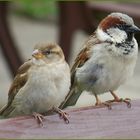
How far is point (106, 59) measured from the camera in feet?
15.1

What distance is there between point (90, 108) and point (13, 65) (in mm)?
5289

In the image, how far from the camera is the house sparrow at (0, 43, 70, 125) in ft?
12.9

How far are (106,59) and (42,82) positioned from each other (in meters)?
0.75

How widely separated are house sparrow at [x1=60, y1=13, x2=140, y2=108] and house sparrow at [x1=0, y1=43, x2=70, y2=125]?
466 millimetres

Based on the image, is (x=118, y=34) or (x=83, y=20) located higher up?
(x=118, y=34)

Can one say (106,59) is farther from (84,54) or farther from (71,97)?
(71,97)

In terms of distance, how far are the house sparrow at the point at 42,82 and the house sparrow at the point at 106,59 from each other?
0.47 meters

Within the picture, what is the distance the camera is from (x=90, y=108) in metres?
3.53

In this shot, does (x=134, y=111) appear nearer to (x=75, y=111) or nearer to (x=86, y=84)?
(x=75, y=111)

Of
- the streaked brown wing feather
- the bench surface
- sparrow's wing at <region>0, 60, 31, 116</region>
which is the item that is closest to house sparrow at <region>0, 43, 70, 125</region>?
sparrow's wing at <region>0, 60, 31, 116</region>

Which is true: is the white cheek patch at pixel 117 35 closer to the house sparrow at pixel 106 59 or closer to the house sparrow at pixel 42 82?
the house sparrow at pixel 106 59

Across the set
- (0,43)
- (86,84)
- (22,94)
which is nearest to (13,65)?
(0,43)

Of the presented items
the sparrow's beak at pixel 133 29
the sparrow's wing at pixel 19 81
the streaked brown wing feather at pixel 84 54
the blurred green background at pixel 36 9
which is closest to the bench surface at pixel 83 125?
the sparrow's wing at pixel 19 81

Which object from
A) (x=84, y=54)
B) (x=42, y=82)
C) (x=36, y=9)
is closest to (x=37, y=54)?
(x=42, y=82)
